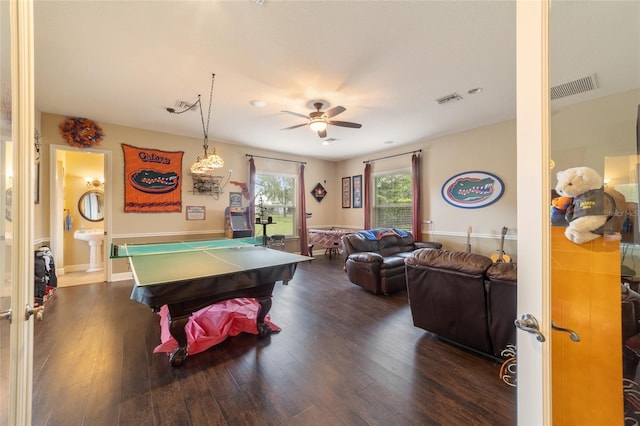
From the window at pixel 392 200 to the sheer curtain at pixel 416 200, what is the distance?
13.3 inches

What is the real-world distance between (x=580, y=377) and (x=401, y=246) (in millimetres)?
4077

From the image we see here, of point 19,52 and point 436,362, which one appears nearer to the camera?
point 19,52

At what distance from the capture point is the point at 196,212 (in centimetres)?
534

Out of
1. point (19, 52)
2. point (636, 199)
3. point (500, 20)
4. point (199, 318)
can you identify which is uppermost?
point (500, 20)

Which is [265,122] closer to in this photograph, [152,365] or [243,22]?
[243,22]

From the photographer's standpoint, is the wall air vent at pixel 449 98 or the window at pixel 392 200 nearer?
the wall air vent at pixel 449 98

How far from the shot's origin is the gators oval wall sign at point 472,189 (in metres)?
4.50

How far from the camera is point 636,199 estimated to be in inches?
42.8

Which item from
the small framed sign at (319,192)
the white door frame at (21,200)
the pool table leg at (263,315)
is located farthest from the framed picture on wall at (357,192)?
the white door frame at (21,200)

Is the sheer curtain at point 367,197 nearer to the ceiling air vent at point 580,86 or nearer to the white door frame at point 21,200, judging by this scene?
the ceiling air vent at point 580,86

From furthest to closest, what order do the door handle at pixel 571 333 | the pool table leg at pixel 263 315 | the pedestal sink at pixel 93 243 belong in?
the pedestal sink at pixel 93 243 < the pool table leg at pixel 263 315 < the door handle at pixel 571 333

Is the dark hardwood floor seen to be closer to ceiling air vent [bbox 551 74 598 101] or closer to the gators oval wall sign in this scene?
ceiling air vent [bbox 551 74 598 101]

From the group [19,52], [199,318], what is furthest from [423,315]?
[19,52]

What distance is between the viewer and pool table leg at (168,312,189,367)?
201 centimetres
